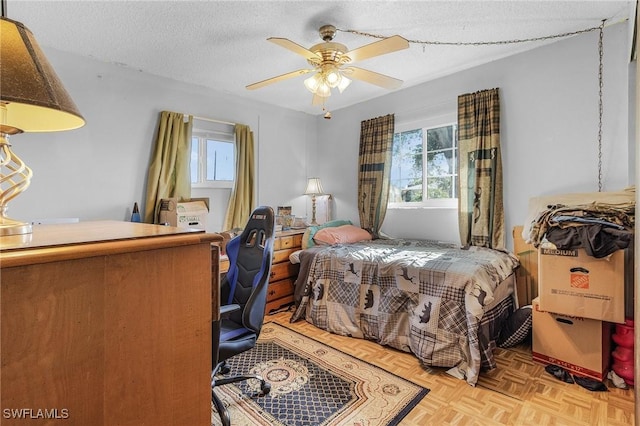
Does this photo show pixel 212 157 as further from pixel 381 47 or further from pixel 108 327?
pixel 108 327

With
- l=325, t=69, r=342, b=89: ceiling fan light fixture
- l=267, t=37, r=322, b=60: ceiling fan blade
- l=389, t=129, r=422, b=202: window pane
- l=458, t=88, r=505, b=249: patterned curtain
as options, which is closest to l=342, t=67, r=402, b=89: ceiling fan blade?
l=325, t=69, r=342, b=89: ceiling fan light fixture

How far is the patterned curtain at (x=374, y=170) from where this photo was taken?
3.78 metres

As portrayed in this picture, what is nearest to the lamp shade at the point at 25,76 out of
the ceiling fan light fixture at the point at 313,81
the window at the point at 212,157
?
the ceiling fan light fixture at the point at 313,81

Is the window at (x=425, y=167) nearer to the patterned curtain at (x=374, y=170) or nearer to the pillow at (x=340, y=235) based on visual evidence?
the patterned curtain at (x=374, y=170)

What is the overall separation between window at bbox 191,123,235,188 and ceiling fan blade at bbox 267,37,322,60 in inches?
71.1

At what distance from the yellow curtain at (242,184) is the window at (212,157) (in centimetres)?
10

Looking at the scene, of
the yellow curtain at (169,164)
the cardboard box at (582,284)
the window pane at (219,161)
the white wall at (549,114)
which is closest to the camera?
the cardboard box at (582,284)

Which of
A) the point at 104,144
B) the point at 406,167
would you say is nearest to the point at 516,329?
the point at 406,167

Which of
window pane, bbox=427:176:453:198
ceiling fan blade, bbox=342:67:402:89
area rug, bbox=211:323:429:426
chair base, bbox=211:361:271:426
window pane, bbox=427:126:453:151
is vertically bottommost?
area rug, bbox=211:323:429:426

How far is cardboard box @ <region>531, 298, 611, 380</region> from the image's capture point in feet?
6.53

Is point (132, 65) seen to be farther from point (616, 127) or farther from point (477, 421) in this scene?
point (616, 127)

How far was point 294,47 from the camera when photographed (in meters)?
2.04

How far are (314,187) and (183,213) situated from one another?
1.80 meters

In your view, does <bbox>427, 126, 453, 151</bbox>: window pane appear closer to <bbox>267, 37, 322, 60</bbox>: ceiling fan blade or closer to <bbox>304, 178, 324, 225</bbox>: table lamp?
<bbox>304, 178, 324, 225</bbox>: table lamp
